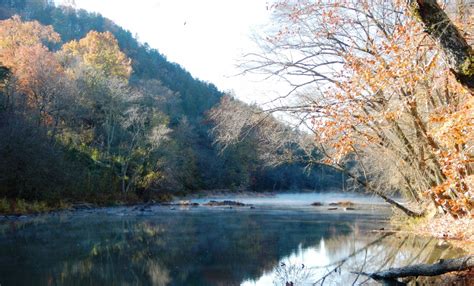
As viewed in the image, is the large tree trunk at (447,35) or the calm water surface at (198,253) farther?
the calm water surface at (198,253)

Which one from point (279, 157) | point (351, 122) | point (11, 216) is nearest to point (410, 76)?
point (351, 122)

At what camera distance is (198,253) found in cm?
1222

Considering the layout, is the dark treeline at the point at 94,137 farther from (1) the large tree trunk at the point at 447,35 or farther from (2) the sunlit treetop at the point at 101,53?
(1) the large tree trunk at the point at 447,35

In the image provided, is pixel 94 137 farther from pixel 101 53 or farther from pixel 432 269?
pixel 432 269

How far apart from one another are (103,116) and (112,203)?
26.1ft

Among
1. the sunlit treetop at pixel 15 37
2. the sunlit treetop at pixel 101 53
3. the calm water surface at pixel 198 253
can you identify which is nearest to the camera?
the calm water surface at pixel 198 253

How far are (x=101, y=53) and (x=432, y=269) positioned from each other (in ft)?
153

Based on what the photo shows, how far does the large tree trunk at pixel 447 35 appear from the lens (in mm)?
4832

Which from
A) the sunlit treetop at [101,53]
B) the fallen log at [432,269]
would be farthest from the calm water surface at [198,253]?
the sunlit treetop at [101,53]

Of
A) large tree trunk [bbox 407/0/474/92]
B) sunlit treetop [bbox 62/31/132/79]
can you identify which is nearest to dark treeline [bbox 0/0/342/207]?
sunlit treetop [bbox 62/31/132/79]

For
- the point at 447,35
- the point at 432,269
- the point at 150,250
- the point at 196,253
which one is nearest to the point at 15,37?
the point at 150,250

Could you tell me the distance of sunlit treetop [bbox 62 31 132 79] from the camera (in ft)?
154

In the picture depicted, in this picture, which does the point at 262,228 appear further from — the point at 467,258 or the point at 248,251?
the point at 467,258

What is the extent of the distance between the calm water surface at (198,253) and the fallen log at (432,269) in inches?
13.6
